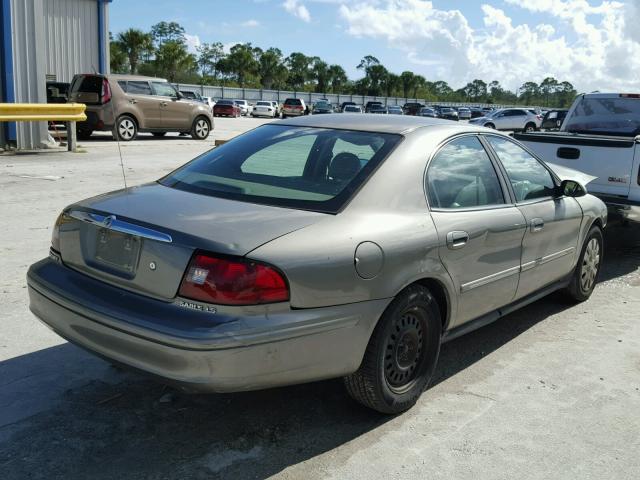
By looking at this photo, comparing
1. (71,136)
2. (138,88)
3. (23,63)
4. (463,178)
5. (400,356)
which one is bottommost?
(400,356)

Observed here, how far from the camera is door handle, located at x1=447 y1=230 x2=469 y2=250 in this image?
3.75 meters

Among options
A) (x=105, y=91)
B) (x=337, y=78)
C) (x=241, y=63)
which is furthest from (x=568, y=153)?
(x=337, y=78)

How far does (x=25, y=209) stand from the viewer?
27.7 ft

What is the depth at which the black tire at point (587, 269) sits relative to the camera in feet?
18.5

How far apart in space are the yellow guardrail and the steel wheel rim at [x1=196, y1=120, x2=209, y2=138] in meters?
6.21

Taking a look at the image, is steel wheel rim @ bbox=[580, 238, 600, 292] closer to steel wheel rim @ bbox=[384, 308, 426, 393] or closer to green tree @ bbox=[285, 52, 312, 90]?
steel wheel rim @ bbox=[384, 308, 426, 393]

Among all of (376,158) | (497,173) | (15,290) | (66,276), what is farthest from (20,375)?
(497,173)

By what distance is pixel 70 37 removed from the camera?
21078 millimetres

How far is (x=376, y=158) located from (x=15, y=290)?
10.9 feet

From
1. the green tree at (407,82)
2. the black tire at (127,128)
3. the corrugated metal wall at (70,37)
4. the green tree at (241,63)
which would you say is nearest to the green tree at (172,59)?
the green tree at (241,63)

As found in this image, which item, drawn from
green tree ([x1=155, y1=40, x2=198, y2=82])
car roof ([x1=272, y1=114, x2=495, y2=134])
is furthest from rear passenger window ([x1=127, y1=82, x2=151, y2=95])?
green tree ([x1=155, y1=40, x2=198, y2=82])

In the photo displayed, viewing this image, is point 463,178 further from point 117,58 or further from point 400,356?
point 117,58

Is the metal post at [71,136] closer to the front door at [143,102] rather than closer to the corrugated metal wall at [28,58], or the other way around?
the corrugated metal wall at [28,58]

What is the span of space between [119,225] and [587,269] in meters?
4.21
